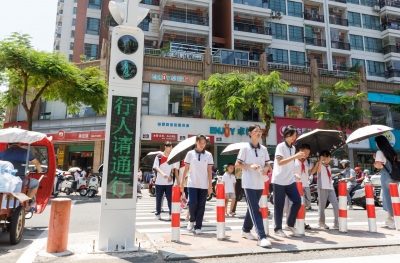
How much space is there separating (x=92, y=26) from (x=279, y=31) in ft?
66.7

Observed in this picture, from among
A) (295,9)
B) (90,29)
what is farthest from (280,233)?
(90,29)

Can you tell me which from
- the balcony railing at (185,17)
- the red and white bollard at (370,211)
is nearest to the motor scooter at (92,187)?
the red and white bollard at (370,211)

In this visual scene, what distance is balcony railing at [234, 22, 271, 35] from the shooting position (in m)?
28.3

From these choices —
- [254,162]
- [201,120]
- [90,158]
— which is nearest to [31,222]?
[254,162]

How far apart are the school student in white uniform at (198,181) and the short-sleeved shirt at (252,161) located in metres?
0.99

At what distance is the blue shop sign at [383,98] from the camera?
28.3 meters

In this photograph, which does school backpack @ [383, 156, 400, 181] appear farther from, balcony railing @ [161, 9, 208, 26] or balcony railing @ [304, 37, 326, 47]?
balcony railing @ [304, 37, 326, 47]

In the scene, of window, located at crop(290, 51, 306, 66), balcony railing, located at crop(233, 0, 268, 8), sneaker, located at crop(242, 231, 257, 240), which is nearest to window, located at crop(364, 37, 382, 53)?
window, located at crop(290, 51, 306, 66)

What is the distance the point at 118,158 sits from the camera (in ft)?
14.6

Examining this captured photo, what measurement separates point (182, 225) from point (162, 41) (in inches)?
902

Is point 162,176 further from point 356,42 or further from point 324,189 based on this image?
point 356,42

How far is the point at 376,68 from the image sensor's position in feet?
106

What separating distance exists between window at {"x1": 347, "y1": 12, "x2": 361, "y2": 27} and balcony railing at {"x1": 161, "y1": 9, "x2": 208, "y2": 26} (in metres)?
16.7

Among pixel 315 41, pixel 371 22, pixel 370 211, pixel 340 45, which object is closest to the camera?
pixel 370 211
